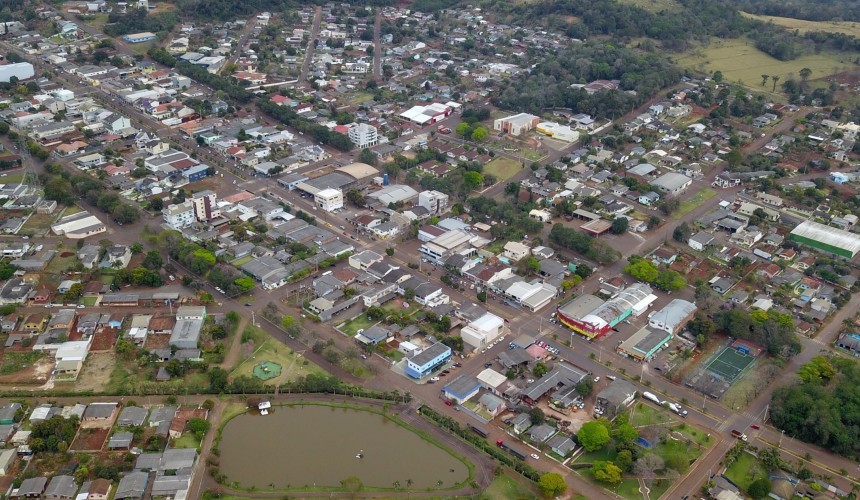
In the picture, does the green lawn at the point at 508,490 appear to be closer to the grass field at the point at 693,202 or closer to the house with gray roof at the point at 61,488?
the house with gray roof at the point at 61,488

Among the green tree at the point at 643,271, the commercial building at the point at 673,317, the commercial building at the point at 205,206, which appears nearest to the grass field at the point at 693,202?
the green tree at the point at 643,271

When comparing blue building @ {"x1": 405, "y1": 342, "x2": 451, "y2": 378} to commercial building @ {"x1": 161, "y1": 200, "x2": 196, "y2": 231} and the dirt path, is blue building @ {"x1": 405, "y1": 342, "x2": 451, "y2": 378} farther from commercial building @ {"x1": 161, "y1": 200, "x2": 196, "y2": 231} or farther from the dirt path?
commercial building @ {"x1": 161, "y1": 200, "x2": 196, "y2": 231}

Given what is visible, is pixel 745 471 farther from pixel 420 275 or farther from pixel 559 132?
pixel 559 132

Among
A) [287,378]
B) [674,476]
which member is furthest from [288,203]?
[674,476]

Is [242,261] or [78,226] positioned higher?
[242,261]

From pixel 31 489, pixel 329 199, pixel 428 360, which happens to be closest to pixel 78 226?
pixel 329 199

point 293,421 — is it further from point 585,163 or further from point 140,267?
point 585,163

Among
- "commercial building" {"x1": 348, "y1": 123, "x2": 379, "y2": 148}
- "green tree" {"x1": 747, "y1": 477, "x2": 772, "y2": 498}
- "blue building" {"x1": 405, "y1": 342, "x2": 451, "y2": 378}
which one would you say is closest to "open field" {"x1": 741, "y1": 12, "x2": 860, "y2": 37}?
"commercial building" {"x1": 348, "y1": 123, "x2": 379, "y2": 148}
